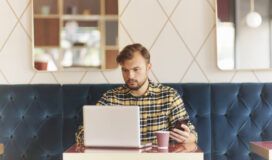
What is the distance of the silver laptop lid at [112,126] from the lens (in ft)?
4.85

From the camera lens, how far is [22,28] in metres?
2.32

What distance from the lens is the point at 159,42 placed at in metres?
2.31

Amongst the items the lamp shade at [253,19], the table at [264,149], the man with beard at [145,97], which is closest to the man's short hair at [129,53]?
the man with beard at [145,97]

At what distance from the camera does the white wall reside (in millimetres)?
2312

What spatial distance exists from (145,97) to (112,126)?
0.45 meters

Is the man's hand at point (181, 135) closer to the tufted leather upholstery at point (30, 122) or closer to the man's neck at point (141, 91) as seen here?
the man's neck at point (141, 91)

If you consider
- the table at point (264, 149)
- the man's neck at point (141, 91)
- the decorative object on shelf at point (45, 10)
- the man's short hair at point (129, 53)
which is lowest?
the table at point (264, 149)

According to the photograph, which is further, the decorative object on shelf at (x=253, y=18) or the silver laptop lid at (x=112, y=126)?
the decorative object on shelf at (x=253, y=18)

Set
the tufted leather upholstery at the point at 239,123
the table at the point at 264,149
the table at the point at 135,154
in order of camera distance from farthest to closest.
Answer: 1. the tufted leather upholstery at the point at 239,123
2. the table at the point at 264,149
3. the table at the point at 135,154

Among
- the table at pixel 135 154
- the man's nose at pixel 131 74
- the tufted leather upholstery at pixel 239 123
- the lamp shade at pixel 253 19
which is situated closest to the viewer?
the table at pixel 135 154

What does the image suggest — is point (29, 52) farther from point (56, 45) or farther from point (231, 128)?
point (231, 128)

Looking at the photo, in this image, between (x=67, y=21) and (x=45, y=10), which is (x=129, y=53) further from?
(x=45, y=10)

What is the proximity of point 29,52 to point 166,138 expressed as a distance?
1162 millimetres

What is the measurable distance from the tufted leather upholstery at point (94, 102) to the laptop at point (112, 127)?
27.6 inches
